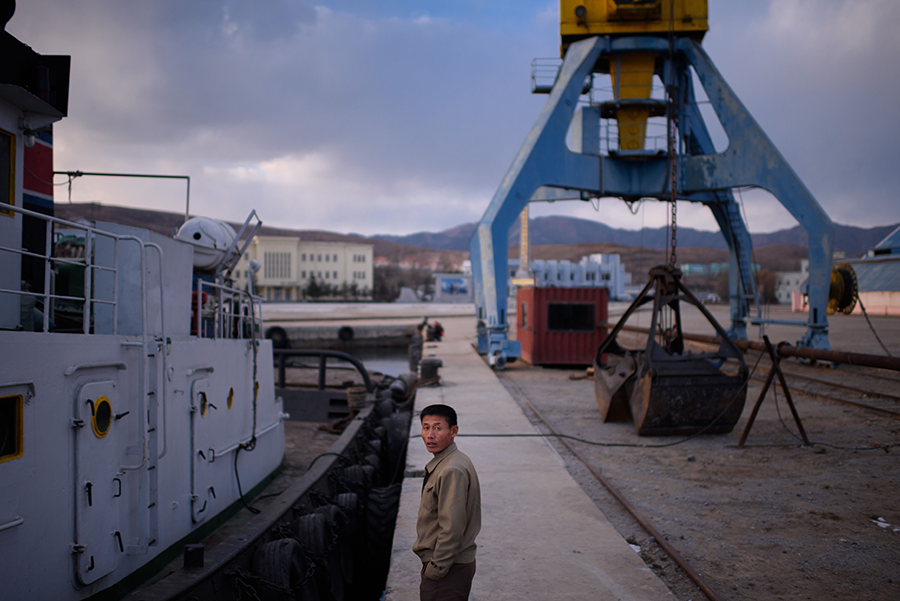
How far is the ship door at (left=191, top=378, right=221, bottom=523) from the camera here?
5.91 metres

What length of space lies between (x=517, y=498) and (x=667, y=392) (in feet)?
12.7

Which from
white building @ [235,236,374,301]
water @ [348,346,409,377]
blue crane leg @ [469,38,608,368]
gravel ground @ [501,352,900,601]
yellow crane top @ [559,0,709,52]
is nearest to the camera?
gravel ground @ [501,352,900,601]

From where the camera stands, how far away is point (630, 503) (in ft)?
20.9

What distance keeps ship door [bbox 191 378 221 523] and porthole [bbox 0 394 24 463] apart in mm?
2185

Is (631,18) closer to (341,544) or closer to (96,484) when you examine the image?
(341,544)

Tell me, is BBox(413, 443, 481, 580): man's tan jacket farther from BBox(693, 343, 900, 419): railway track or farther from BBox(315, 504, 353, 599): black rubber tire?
BBox(693, 343, 900, 419): railway track

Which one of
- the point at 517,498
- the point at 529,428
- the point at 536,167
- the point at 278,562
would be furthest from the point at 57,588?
the point at 536,167

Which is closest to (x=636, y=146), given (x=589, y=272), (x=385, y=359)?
(x=385, y=359)

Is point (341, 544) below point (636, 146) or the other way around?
below

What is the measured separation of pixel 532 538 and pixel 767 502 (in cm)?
295

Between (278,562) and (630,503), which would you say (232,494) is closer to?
(278,562)

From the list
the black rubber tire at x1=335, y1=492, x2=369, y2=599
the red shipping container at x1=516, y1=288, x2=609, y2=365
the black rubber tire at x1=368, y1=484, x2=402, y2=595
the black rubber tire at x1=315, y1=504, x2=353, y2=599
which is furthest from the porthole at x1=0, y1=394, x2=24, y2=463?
the red shipping container at x1=516, y1=288, x2=609, y2=365

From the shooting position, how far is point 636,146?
20.2 m

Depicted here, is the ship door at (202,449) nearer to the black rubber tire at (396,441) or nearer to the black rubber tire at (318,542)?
the black rubber tire at (318,542)
